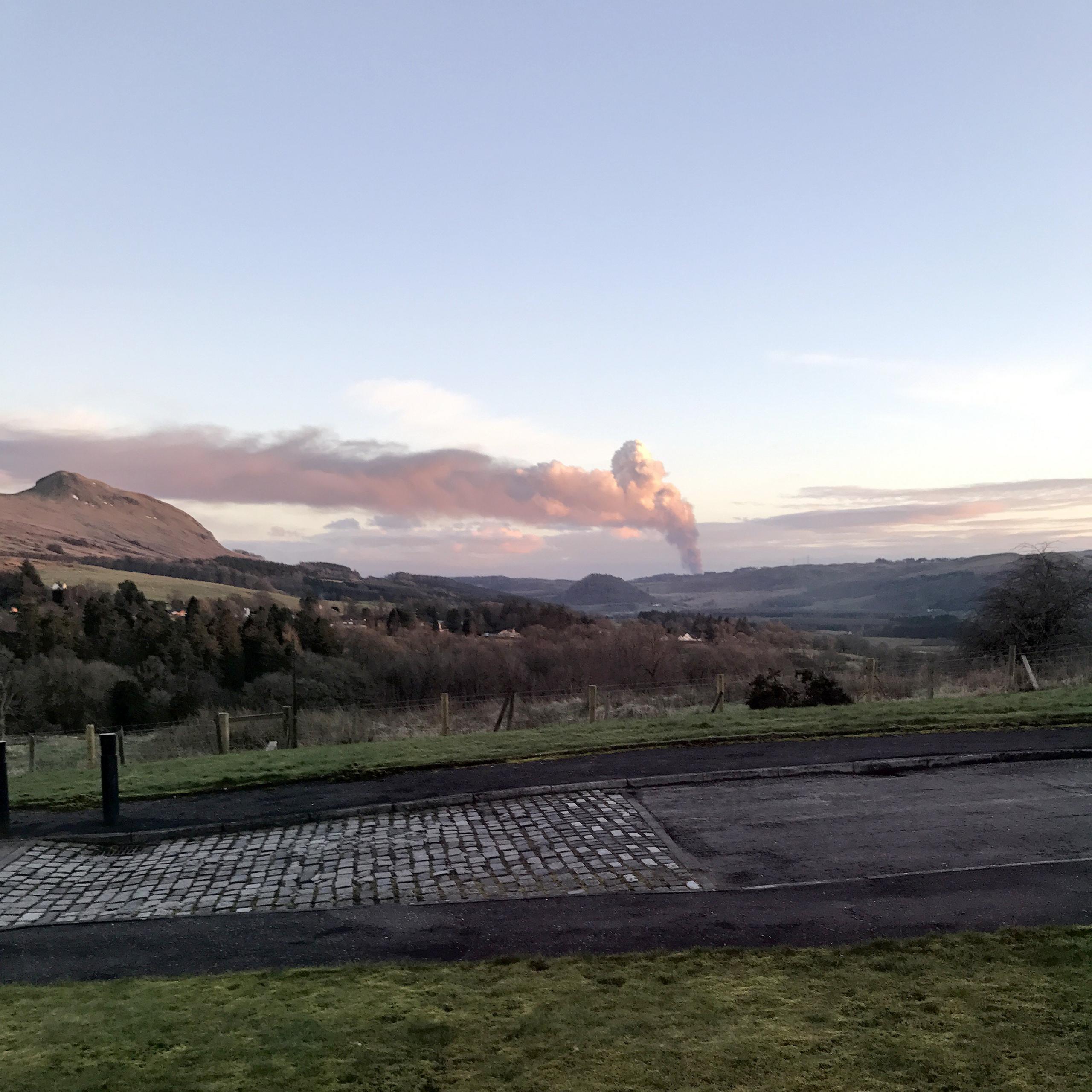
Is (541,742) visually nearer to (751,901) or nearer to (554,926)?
(751,901)

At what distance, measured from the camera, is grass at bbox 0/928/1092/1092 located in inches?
199

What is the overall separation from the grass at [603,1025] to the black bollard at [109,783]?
6002mm

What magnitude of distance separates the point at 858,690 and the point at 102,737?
20922 mm

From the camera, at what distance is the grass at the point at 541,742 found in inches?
604

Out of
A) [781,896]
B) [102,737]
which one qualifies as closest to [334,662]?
[102,737]

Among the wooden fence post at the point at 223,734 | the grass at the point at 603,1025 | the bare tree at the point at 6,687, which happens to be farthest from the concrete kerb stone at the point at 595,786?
the bare tree at the point at 6,687

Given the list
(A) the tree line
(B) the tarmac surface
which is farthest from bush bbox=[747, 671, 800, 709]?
(A) the tree line

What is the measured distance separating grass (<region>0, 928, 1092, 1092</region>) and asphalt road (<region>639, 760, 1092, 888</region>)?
2.61 meters

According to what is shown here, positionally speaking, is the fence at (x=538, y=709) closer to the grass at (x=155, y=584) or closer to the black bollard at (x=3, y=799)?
the black bollard at (x=3, y=799)

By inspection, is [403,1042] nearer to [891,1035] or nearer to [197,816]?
[891,1035]

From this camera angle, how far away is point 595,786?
1395cm

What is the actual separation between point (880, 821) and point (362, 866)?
22.8ft

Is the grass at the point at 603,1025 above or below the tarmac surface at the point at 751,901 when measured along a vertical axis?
above

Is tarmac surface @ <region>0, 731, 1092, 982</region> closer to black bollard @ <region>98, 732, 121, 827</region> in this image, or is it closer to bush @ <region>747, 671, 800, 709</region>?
black bollard @ <region>98, 732, 121, 827</region>
